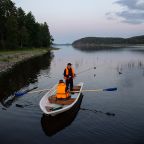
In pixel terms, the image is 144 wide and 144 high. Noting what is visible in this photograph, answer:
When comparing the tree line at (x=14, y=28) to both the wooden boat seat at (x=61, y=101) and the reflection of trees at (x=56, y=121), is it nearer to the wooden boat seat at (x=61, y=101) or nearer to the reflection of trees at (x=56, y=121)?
the wooden boat seat at (x=61, y=101)

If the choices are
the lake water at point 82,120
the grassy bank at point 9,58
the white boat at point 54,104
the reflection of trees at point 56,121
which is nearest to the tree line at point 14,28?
the grassy bank at point 9,58

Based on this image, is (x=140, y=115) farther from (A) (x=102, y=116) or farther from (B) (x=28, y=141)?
(B) (x=28, y=141)

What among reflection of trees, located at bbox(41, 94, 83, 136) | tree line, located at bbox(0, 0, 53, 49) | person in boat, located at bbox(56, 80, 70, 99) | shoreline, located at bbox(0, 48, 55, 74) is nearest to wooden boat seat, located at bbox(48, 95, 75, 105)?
person in boat, located at bbox(56, 80, 70, 99)

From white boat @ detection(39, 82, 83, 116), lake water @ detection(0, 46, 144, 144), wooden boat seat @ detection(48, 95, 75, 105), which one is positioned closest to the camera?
lake water @ detection(0, 46, 144, 144)

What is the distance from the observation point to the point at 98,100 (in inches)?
853

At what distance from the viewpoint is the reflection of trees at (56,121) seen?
15.6 metres

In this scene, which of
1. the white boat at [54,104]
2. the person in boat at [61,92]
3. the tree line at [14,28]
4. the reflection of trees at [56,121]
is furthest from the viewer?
the tree line at [14,28]

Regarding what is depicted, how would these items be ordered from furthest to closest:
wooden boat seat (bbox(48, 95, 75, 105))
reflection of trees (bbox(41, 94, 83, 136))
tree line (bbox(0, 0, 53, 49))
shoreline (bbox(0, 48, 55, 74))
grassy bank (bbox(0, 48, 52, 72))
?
tree line (bbox(0, 0, 53, 49)), grassy bank (bbox(0, 48, 52, 72)), shoreline (bbox(0, 48, 55, 74)), wooden boat seat (bbox(48, 95, 75, 105)), reflection of trees (bbox(41, 94, 83, 136))

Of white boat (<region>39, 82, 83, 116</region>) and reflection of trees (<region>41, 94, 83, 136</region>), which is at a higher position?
white boat (<region>39, 82, 83, 116</region>)

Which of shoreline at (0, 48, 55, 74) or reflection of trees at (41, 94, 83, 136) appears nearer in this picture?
reflection of trees at (41, 94, 83, 136)

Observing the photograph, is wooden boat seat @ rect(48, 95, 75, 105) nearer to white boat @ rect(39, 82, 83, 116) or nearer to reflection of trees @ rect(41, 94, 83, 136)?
white boat @ rect(39, 82, 83, 116)

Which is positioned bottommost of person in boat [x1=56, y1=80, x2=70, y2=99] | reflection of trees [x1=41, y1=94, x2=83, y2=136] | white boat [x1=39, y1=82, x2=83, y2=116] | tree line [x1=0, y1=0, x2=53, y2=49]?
reflection of trees [x1=41, y1=94, x2=83, y2=136]

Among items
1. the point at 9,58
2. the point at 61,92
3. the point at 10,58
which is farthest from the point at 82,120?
the point at 10,58

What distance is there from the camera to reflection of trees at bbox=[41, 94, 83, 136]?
15.6m
